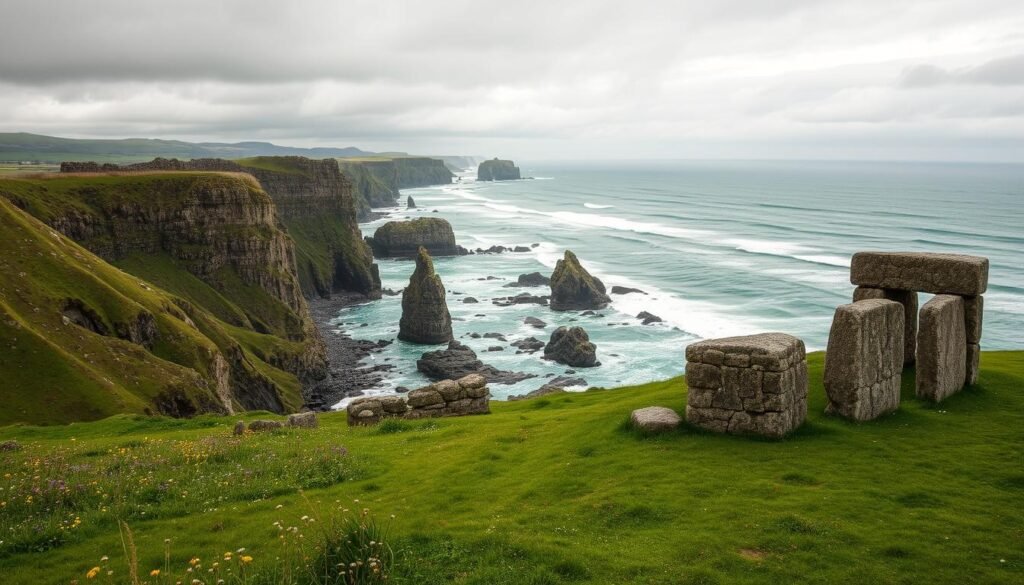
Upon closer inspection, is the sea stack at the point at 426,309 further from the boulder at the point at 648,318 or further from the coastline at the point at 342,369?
the boulder at the point at 648,318

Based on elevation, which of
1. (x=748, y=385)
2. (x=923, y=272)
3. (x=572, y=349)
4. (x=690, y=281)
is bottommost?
(x=572, y=349)

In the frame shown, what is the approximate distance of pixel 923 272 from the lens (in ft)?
75.5

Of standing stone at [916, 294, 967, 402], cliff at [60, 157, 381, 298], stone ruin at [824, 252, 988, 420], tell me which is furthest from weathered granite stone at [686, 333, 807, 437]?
cliff at [60, 157, 381, 298]

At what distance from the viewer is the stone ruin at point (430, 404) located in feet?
101

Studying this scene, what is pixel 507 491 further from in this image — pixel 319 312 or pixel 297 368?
pixel 319 312

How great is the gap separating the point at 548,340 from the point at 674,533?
76268mm

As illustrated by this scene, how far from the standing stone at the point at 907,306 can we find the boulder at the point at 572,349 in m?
54.9

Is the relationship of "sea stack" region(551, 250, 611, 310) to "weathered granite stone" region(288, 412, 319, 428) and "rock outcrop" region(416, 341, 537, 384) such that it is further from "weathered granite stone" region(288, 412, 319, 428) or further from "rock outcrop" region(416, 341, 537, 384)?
"weathered granite stone" region(288, 412, 319, 428)

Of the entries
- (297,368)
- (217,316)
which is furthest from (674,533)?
(217,316)

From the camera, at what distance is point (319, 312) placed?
385 ft

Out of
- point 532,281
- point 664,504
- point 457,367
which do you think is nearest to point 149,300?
point 457,367

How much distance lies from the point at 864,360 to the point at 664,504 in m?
8.40

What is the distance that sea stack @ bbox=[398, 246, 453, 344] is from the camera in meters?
92.5

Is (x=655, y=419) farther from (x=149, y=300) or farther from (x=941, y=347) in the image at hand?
(x=149, y=300)
